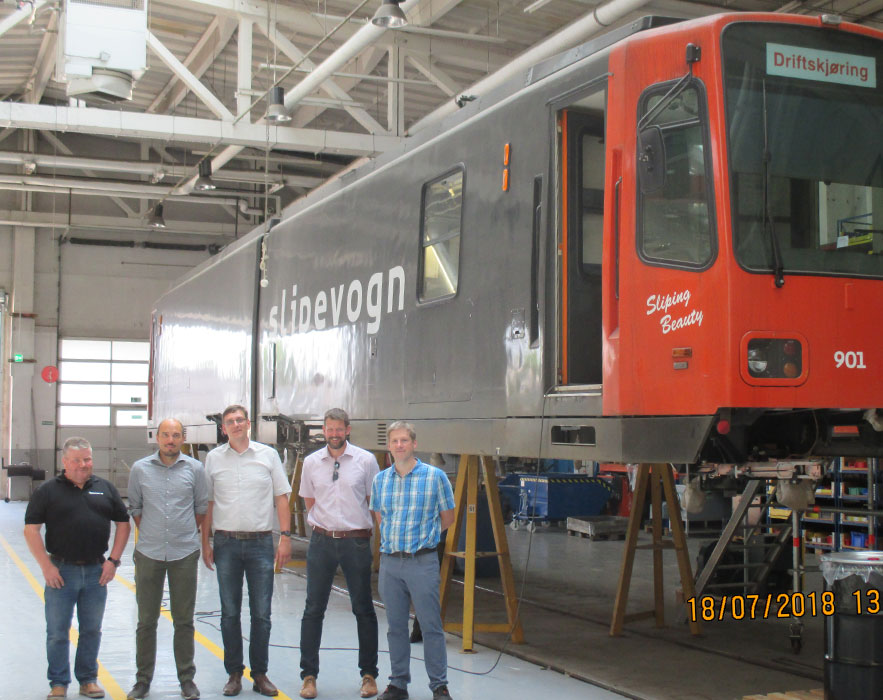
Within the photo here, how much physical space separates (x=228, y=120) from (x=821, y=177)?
11292 millimetres

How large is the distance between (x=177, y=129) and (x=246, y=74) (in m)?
1.60

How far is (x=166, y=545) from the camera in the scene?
6.47m

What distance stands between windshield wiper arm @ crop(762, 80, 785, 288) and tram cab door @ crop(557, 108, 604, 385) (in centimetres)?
121

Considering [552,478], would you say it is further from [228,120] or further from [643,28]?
[643,28]

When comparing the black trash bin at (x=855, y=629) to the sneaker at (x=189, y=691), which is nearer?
the black trash bin at (x=855, y=629)

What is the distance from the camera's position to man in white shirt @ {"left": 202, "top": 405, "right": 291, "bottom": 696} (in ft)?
21.4

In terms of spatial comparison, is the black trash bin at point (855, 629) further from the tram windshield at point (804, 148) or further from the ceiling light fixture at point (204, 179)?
the ceiling light fixture at point (204, 179)

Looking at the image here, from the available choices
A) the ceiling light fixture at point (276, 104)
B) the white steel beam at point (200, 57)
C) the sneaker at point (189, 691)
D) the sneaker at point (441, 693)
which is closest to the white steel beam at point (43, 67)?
the white steel beam at point (200, 57)

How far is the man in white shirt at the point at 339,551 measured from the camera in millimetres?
6570

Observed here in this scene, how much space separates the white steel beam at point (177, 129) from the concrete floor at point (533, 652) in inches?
262

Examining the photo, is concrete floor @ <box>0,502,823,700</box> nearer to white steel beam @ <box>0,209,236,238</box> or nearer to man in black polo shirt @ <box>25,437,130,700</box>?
man in black polo shirt @ <box>25,437,130,700</box>

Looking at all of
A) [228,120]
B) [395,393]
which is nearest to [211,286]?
[228,120]

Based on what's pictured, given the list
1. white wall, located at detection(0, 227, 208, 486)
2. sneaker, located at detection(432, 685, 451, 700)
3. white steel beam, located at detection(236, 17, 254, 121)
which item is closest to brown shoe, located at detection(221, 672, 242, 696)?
sneaker, located at detection(432, 685, 451, 700)

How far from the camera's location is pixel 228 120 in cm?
1555
